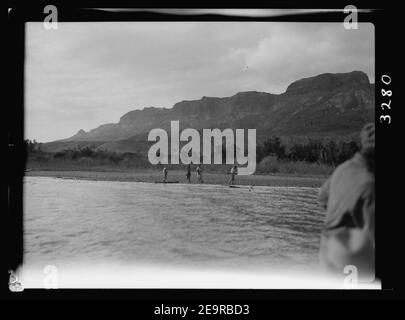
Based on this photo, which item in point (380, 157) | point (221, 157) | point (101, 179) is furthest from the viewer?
point (101, 179)

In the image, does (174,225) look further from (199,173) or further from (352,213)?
(352,213)

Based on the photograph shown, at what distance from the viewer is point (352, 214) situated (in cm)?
247

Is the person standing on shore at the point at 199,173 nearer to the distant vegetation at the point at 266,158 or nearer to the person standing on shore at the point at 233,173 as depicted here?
the distant vegetation at the point at 266,158

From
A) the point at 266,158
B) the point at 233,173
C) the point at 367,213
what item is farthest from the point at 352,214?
the point at 233,173

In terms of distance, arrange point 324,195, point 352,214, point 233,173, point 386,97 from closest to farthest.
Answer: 1. point 352,214
2. point 324,195
3. point 386,97
4. point 233,173

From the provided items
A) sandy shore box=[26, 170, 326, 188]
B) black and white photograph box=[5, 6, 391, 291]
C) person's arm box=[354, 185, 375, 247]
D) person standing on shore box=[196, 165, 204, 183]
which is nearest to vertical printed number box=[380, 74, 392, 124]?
black and white photograph box=[5, 6, 391, 291]

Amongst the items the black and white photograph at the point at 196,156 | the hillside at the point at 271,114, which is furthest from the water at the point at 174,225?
the hillside at the point at 271,114

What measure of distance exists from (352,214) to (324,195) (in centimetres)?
28

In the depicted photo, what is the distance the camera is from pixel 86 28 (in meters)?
2.80

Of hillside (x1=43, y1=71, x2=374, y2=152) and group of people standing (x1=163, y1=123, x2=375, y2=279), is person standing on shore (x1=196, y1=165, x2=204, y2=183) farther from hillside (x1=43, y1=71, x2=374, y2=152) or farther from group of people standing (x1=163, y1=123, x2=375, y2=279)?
group of people standing (x1=163, y1=123, x2=375, y2=279)

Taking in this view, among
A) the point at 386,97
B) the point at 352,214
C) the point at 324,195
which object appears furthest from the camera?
the point at 386,97
